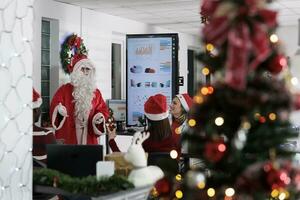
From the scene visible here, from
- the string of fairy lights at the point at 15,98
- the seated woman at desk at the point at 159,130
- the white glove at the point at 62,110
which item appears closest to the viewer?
the string of fairy lights at the point at 15,98

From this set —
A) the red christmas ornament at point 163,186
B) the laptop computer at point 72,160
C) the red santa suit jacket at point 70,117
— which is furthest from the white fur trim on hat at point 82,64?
the red christmas ornament at point 163,186

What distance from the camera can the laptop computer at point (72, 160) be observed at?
3217 mm

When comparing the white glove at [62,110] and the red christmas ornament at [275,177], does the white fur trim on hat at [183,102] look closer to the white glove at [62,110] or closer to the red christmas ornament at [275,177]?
the white glove at [62,110]

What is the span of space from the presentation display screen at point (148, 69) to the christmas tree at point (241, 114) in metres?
5.80

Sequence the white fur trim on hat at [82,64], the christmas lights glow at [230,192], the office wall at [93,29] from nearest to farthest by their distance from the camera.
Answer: the christmas lights glow at [230,192] < the white fur trim on hat at [82,64] < the office wall at [93,29]

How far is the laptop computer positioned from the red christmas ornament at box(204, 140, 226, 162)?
139cm

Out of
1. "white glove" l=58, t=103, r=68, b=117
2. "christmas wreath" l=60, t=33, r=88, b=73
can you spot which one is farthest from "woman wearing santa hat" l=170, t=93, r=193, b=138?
"christmas wreath" l=60, t=33, r=88, b=73

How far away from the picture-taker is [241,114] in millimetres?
1937

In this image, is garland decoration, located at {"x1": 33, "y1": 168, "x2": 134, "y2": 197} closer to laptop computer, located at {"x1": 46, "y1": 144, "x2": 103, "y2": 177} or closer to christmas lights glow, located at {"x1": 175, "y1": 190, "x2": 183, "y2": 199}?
christmas lights glow, located at {"x1": 175, "y1": 190, "x2": 183, "y2": 199}

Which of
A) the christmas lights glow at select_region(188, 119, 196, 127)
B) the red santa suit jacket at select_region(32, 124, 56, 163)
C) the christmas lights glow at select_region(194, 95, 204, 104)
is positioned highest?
the christmas lights glow at select_region(194, 95, 204, 104)

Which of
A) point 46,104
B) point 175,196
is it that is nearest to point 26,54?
point 175,196

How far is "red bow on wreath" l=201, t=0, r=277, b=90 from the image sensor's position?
176 cm

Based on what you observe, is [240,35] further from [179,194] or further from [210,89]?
[179,194]

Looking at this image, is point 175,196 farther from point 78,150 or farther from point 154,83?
point 154,83
